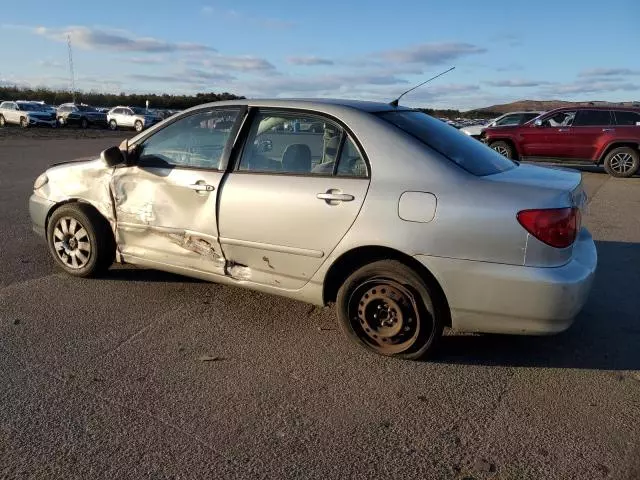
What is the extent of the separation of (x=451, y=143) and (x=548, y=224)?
1.00 m

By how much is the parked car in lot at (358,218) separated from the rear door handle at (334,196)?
0.01 metres

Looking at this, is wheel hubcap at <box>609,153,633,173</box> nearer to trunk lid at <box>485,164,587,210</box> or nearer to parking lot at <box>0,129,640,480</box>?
parking lot at <box>0,129,640,480</box>

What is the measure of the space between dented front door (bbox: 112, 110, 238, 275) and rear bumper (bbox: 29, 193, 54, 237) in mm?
919

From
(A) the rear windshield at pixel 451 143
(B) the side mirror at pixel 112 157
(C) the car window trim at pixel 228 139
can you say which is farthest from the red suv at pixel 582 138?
(B) the side mirror at pixel 112 157

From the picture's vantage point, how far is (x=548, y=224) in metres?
3.20

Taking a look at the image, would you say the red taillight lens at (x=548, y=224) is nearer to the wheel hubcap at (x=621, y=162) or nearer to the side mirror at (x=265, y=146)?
the side mirror at (x=265, y=146)

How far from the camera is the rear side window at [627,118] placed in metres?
14.6

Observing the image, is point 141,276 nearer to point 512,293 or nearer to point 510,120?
point 512,293

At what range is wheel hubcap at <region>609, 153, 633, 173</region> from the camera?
14.7 m

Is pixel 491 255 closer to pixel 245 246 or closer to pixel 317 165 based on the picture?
pixel 317 165

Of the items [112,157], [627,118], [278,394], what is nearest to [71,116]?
[627,118]

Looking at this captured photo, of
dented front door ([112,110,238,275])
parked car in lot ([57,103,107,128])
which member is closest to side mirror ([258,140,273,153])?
dented front door ([112,110,238,275])

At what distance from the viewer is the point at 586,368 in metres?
3.61

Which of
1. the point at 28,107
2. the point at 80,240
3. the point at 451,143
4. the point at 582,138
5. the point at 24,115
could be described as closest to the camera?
the point at 451,143
